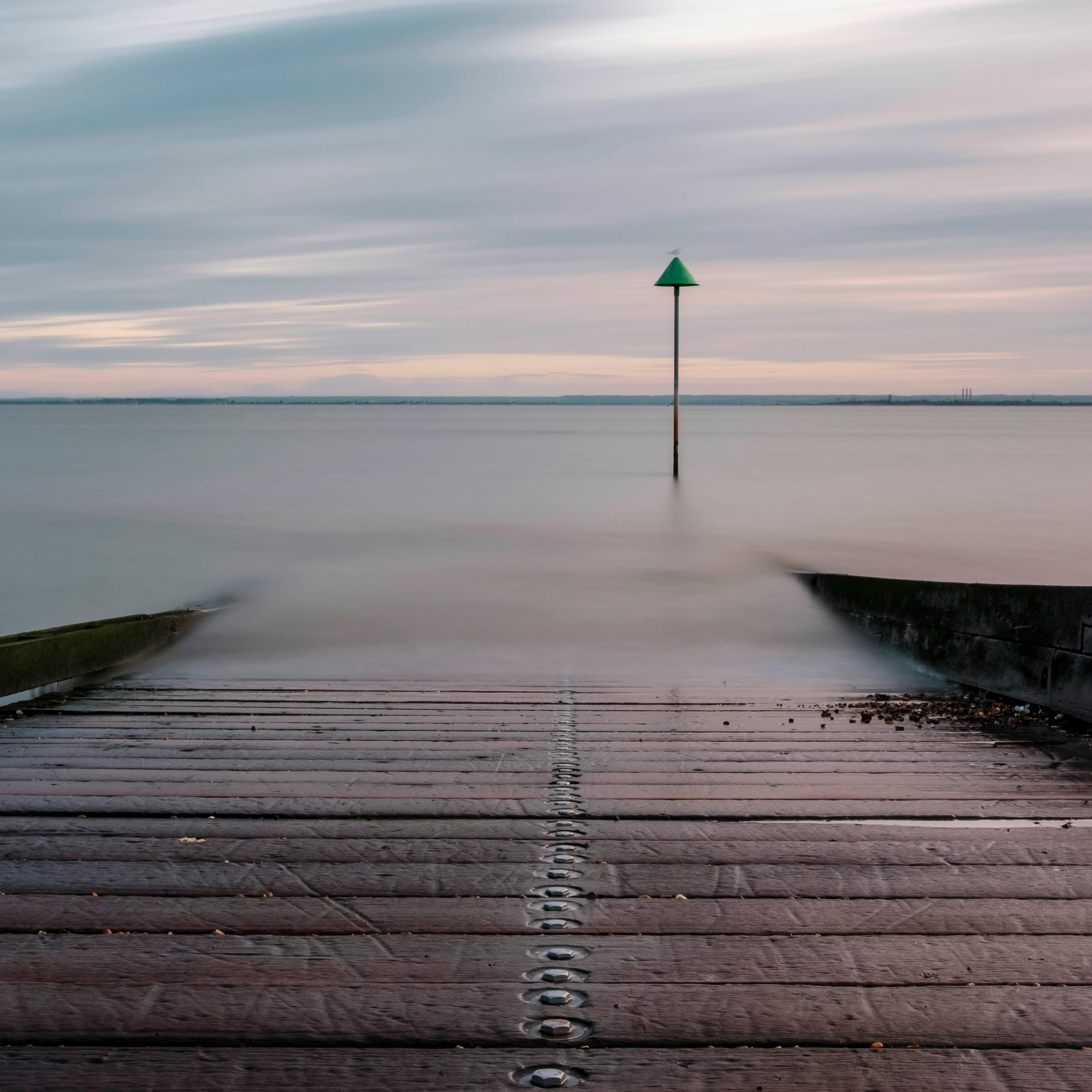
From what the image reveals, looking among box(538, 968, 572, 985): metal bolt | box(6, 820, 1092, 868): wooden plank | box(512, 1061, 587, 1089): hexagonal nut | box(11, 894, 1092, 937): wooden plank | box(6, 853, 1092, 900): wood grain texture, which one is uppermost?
box(538, 968, 572, 985): metal bolt

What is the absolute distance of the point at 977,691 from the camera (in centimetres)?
631

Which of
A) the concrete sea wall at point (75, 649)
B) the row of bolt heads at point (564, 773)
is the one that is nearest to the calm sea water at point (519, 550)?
the concrete sea wall at point (75, 649)

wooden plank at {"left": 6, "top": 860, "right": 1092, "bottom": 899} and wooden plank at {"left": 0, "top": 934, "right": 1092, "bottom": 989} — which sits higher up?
wooden plank at {"left": 0, "top": 934, "right": 1092, "bottom": 989}

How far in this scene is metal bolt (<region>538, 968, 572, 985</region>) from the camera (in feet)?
7.24

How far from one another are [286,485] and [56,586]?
1913cm

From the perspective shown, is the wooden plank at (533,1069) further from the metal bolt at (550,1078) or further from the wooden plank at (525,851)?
the wooden plank at (525,851)

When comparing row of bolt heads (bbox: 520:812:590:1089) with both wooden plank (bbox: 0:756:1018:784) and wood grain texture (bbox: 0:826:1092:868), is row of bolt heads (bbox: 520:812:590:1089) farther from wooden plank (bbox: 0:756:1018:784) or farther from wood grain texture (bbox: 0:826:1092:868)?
wooden plank (bbox: 0:756:1018:784)

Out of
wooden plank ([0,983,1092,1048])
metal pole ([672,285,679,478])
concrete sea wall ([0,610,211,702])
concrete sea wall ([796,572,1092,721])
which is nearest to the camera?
wooden plank ([0,983,1092,1048])

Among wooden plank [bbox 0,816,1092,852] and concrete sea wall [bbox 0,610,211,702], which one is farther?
concrete sea wall [bbox 0,610,211,702]

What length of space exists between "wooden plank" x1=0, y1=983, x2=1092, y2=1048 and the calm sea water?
5.20 metres

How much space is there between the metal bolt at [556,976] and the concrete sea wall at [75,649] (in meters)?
4.12

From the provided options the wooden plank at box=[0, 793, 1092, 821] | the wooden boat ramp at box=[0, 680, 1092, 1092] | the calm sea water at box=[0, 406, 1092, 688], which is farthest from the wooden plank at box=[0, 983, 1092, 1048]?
the calm sea water at box=[0, 406, 1092, 688]

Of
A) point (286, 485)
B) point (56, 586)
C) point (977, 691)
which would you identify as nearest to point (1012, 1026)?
point (977, 691)

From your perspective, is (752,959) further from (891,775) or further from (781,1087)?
(891,775)
